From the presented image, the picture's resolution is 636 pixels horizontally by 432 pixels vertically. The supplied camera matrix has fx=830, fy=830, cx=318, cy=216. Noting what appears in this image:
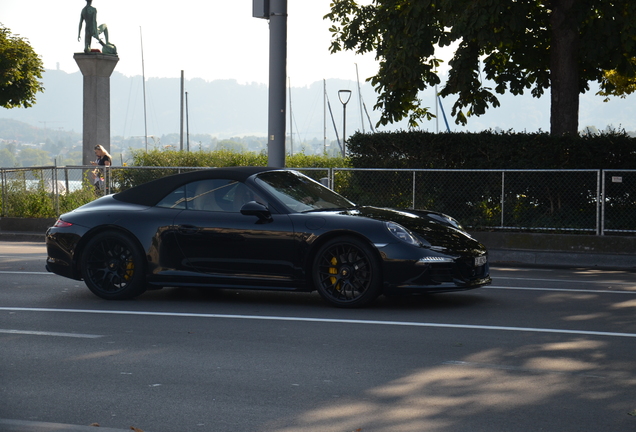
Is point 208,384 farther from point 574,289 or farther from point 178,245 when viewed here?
point 574,289

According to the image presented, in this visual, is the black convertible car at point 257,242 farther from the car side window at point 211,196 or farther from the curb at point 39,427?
the curb at point 39,427

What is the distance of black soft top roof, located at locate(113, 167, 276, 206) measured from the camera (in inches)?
343

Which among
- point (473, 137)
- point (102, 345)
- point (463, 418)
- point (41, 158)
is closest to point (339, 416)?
point (463, 418)

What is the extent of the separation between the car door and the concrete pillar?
70.4 feet

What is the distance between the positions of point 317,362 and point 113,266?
3729mm

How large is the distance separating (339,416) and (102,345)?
271cm

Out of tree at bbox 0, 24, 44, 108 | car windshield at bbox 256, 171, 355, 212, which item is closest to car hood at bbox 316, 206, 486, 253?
car windshield at bbox 256, 171, 355, 212

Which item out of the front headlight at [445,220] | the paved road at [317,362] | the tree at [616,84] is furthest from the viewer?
the tree at [616,84]

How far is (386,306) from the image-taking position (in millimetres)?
8344

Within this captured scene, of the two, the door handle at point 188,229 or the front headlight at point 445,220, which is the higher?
the front headlight at point 445,220

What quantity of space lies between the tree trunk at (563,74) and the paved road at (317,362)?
28.4 ft

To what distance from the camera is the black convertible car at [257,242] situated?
26.0 ft

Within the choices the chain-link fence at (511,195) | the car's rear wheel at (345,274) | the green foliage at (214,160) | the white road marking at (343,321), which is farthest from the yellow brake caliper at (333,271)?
the green foliage at (214,160)

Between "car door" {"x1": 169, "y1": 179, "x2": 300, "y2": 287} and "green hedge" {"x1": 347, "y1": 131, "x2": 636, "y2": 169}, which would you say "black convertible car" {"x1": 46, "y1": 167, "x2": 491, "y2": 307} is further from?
"green hedge" {"x1": 347, "y1": 131, "x2": 636, "y2": 169}
